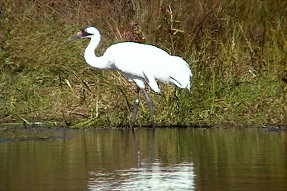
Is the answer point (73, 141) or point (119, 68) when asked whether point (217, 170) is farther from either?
point (119, 68)

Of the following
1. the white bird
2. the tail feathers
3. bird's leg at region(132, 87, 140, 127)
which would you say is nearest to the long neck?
the white bird

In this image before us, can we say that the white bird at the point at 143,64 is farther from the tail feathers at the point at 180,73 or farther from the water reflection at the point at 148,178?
the water reflection at the point at 148,178

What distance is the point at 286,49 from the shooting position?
52.0 ft

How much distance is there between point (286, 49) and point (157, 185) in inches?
282

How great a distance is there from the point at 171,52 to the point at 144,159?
5.35m

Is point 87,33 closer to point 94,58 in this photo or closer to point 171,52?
point 94,58

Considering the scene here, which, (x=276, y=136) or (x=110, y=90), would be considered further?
(x=110, y=90)

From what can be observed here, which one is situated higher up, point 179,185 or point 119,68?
point 119,68

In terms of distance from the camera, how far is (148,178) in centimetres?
954

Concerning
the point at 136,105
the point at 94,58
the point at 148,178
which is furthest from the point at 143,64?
the point at 148,178

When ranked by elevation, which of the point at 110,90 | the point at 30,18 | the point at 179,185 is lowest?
the point at 179,185

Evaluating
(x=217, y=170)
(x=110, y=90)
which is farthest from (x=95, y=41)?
(x=217, y=170)

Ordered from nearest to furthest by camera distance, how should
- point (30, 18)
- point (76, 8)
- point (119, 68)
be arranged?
point (119, 68)
point (30, 18)
point (76, 8)

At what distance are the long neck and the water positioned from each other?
150 cm
